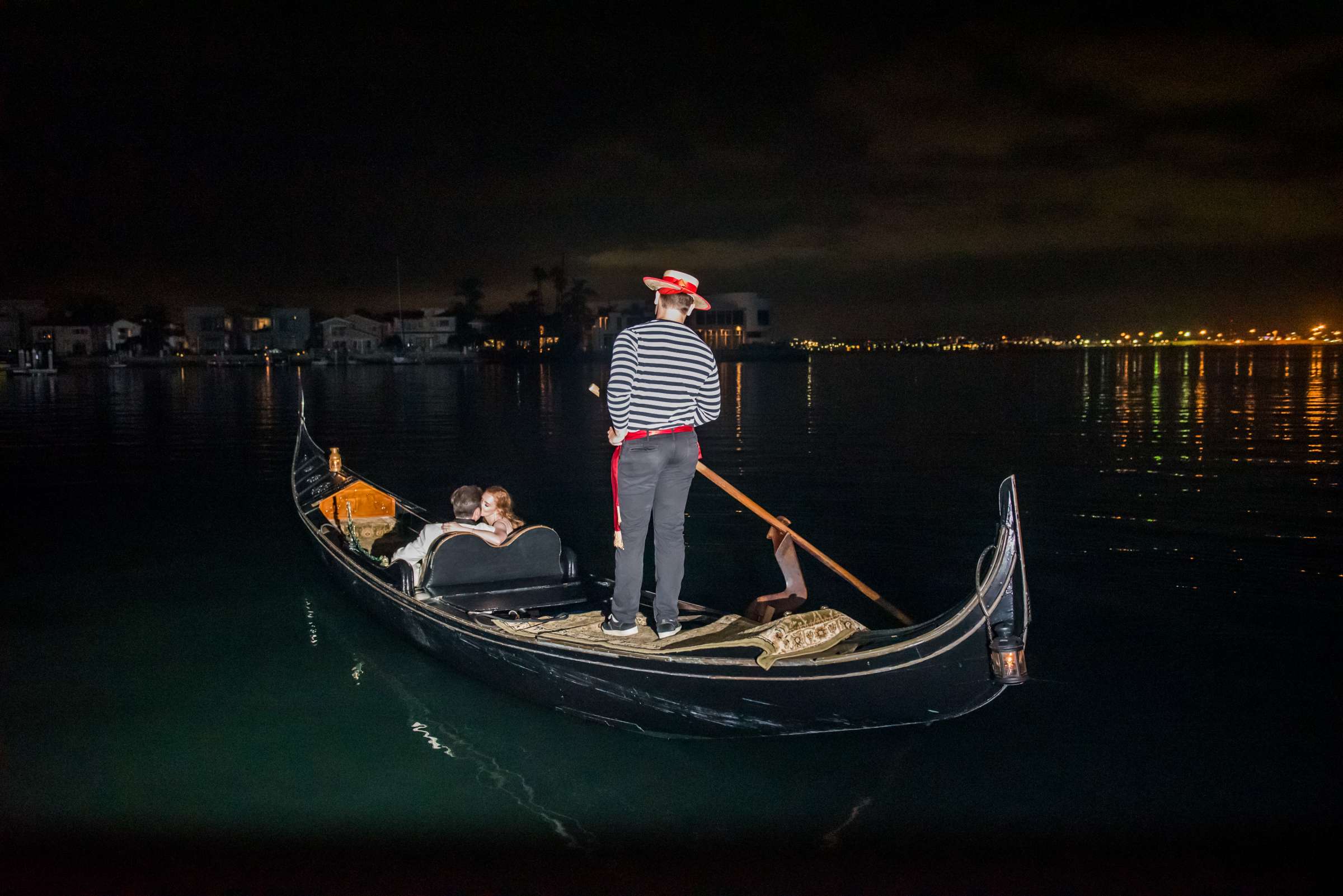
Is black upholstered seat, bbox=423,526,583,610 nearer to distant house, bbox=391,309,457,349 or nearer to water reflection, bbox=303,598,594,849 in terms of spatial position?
water reflection, bbox=303,598,594,849

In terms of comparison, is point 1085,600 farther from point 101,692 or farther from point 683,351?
point 101,692

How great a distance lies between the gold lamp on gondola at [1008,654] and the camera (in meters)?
3.78

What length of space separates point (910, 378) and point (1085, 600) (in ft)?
169

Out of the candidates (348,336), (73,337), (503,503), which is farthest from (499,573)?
(73,337)

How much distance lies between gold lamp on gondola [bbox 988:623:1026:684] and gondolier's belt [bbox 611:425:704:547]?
1.52m

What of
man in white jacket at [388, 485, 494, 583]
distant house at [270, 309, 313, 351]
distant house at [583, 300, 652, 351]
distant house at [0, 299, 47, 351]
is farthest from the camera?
distant house at [583, 300, 652, 351]

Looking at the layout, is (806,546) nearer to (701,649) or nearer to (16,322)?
(701,649)

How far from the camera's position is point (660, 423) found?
4.24m

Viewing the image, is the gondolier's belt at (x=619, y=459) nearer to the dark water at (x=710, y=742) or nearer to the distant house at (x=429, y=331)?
the dark water at (x=710, y=742)

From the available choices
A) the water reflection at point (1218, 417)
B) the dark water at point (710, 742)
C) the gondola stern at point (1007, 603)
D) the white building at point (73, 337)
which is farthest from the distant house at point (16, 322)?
the gondola stern at point (1007, 603)

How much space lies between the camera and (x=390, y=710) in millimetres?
5414

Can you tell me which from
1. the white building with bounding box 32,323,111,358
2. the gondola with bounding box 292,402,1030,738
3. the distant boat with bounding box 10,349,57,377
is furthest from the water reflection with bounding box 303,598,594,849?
the white building with bounding box 32,323,111,358

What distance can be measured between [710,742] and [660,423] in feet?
5.88

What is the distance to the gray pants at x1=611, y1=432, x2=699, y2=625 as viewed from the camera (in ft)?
14.2
